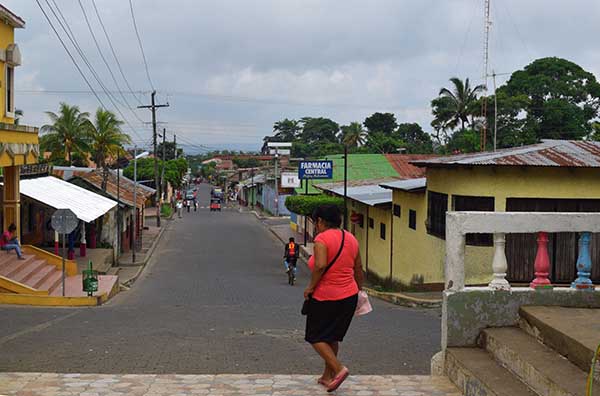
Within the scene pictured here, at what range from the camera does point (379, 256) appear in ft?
81.4

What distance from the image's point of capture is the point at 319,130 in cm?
12769

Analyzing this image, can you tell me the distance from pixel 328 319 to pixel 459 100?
184 ft

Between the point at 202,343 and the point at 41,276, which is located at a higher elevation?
the point at 202,343

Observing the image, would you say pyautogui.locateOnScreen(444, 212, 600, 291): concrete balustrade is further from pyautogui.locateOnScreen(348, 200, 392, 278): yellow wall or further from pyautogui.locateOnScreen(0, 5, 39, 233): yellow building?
pyautogui.locateOnScreen(348, 200, 392, 278): yellow wall

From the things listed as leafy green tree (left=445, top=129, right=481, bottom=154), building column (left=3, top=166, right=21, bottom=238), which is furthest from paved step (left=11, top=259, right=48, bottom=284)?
leafy green tree (left=445, top=129, right=481, bottom=154)

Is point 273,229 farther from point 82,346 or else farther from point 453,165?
point 82,346

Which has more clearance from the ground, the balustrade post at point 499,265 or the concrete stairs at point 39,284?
the balustrade post at point 499,265

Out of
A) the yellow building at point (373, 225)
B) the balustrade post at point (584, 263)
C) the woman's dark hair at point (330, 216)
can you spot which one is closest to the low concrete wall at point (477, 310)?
the balustrade post at point (584, 263)

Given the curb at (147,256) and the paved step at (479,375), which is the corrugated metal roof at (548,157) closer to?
the paved step at (479,375)

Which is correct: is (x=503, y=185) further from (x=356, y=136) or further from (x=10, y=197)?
(x=356, y=136)

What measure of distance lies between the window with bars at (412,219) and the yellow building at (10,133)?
35.5 ft

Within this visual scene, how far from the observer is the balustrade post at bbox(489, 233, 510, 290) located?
6344 millimetres

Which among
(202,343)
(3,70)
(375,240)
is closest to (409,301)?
(375,240)

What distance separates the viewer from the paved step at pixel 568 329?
5.11 meters
